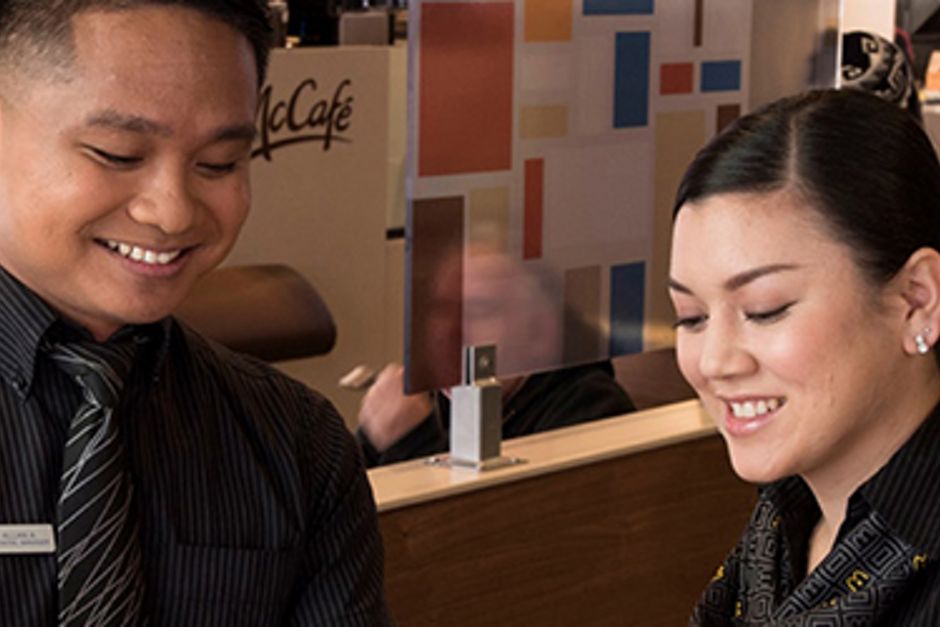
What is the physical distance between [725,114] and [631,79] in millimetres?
284

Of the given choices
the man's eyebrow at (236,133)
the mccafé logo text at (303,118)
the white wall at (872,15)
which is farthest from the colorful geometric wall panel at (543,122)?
the white wall at (872,15)

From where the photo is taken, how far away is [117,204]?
1.29m

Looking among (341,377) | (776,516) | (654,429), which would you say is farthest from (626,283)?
(341,377)

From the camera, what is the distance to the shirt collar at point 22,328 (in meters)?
1.38

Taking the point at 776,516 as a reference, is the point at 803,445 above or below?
above

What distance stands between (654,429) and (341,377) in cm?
233

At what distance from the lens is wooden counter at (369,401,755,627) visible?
7.72 feet

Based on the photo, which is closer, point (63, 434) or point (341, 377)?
point (63, 434)

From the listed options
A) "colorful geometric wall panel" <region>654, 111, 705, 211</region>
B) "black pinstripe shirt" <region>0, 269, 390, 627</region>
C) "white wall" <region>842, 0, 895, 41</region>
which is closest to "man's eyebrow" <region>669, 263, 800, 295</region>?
"black pinstripe shirt" <region>0, 269, 390, 627</region>

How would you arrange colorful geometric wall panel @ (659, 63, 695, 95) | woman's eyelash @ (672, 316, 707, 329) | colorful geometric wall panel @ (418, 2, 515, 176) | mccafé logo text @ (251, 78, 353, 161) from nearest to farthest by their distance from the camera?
woman's eyelash @ (672, 316, 707, 329)
colorful geometric wall panel @ (418, 2, 515, 176)
colorful geometric wall panel @ (659, 63, 695, 95)
mccafé logo text @ (251, 78, 353, 161)

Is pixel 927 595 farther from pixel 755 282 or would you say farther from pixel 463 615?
pixel 463 615

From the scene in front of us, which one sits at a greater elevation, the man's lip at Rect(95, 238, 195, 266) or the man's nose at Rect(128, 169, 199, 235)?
the man's nose at Rect(128, 169, 199, 235)

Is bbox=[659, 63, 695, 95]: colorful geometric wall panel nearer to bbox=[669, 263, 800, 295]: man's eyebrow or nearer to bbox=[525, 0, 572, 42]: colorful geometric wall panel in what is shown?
bbox=[525, 0, 572, 42]: colorful geometric wall panel

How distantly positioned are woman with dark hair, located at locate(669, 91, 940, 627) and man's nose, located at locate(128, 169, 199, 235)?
0.50 m
